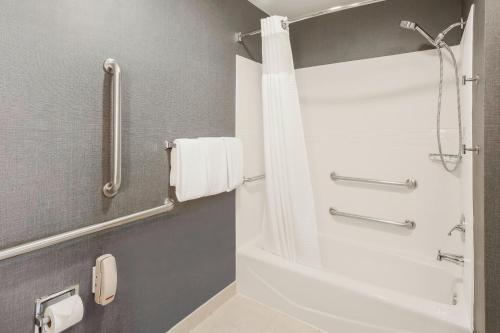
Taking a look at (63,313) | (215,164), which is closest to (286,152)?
(215,164)

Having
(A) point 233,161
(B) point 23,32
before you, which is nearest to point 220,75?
(A) point 233,161

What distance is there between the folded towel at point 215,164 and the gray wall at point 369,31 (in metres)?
1.22

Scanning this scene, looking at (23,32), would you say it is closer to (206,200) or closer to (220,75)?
(220,75)

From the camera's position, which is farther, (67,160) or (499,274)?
(67,160)

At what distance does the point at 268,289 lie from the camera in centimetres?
191

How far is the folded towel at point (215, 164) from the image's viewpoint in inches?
63.6

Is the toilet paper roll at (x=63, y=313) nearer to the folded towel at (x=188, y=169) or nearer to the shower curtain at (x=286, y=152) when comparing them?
the folded towel at (x=188, y=169)

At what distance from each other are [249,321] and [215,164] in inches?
41.5

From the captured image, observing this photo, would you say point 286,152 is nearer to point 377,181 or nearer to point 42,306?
point 377,181

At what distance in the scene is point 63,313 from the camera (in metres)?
1.02

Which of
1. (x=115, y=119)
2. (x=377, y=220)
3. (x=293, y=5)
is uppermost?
(x=293, y=5)

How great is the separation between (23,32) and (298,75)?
193 cm

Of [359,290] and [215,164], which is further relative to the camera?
[215,164]

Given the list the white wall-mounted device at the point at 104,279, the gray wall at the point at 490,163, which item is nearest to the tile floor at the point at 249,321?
the white wall-mounted device at the point at 104,279
